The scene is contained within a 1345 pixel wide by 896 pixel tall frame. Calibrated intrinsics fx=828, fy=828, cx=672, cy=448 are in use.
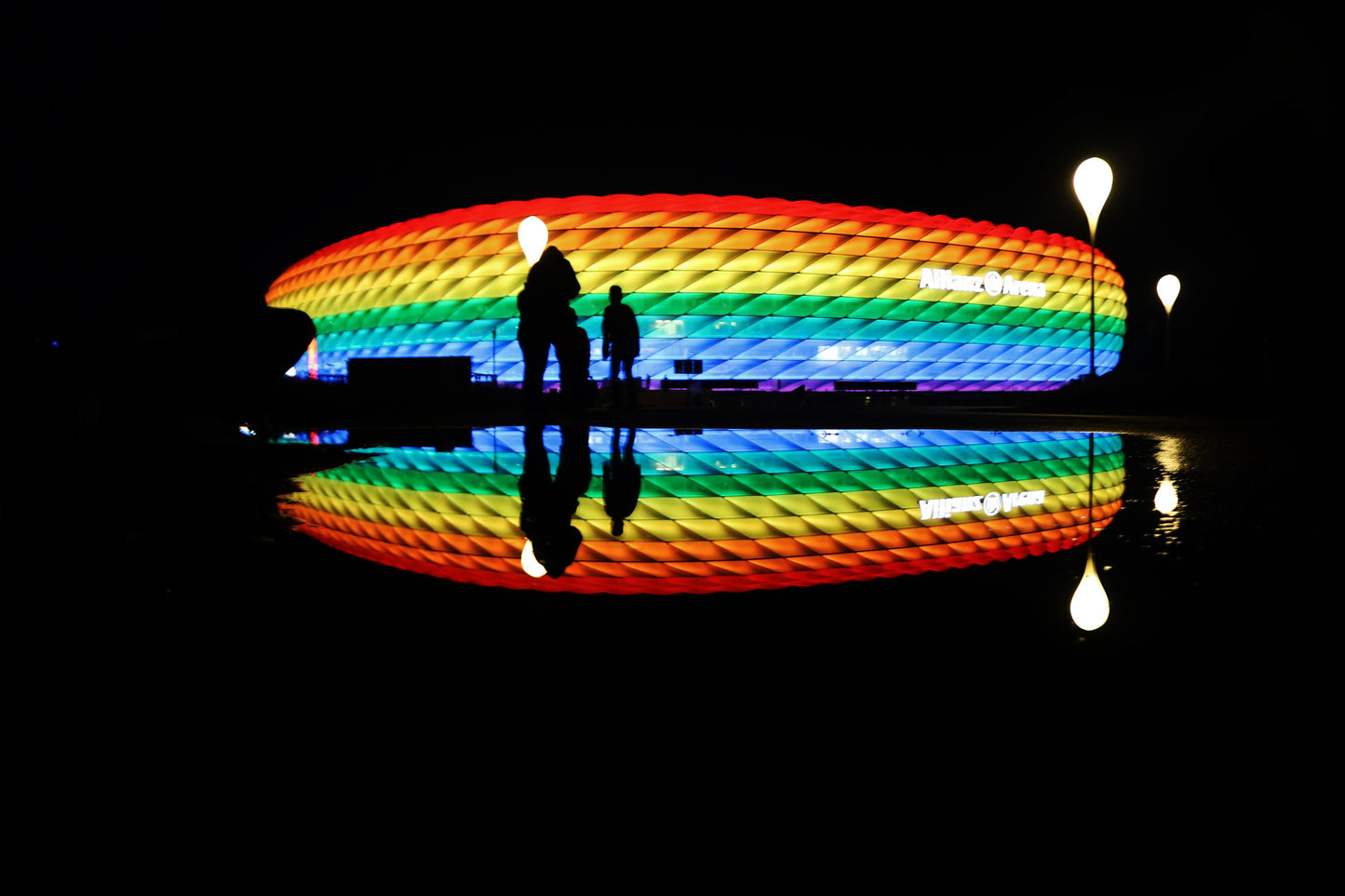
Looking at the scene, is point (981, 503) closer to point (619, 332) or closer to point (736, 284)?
point (619, 332)

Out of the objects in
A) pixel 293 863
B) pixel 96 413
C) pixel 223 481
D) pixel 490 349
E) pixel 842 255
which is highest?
pixel 842 255

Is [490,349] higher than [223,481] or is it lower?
higher

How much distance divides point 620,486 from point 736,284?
26.6 m

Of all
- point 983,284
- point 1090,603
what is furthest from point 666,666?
point 983,284

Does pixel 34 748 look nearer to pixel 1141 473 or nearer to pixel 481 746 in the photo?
pixel 481 746

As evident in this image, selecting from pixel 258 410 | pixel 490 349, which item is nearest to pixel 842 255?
pixel 490 349

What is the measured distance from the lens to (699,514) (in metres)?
3.00

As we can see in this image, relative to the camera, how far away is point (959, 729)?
982 mm

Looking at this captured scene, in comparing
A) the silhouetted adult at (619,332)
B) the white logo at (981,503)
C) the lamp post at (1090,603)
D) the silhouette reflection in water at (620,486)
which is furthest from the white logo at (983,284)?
the lamp post at (1090,603)

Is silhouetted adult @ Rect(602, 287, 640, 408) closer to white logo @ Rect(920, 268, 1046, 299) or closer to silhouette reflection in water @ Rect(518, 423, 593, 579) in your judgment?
silhouette reflection in water @ Rect(518, 423, 593, 579)

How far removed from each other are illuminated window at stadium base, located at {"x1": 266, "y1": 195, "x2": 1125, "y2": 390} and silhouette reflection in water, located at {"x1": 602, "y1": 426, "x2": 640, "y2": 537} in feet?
75.7

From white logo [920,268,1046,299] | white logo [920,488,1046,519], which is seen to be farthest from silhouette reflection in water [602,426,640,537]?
Result: white logo [920,268,1046,299]

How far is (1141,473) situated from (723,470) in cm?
217

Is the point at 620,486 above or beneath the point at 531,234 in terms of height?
beneath
